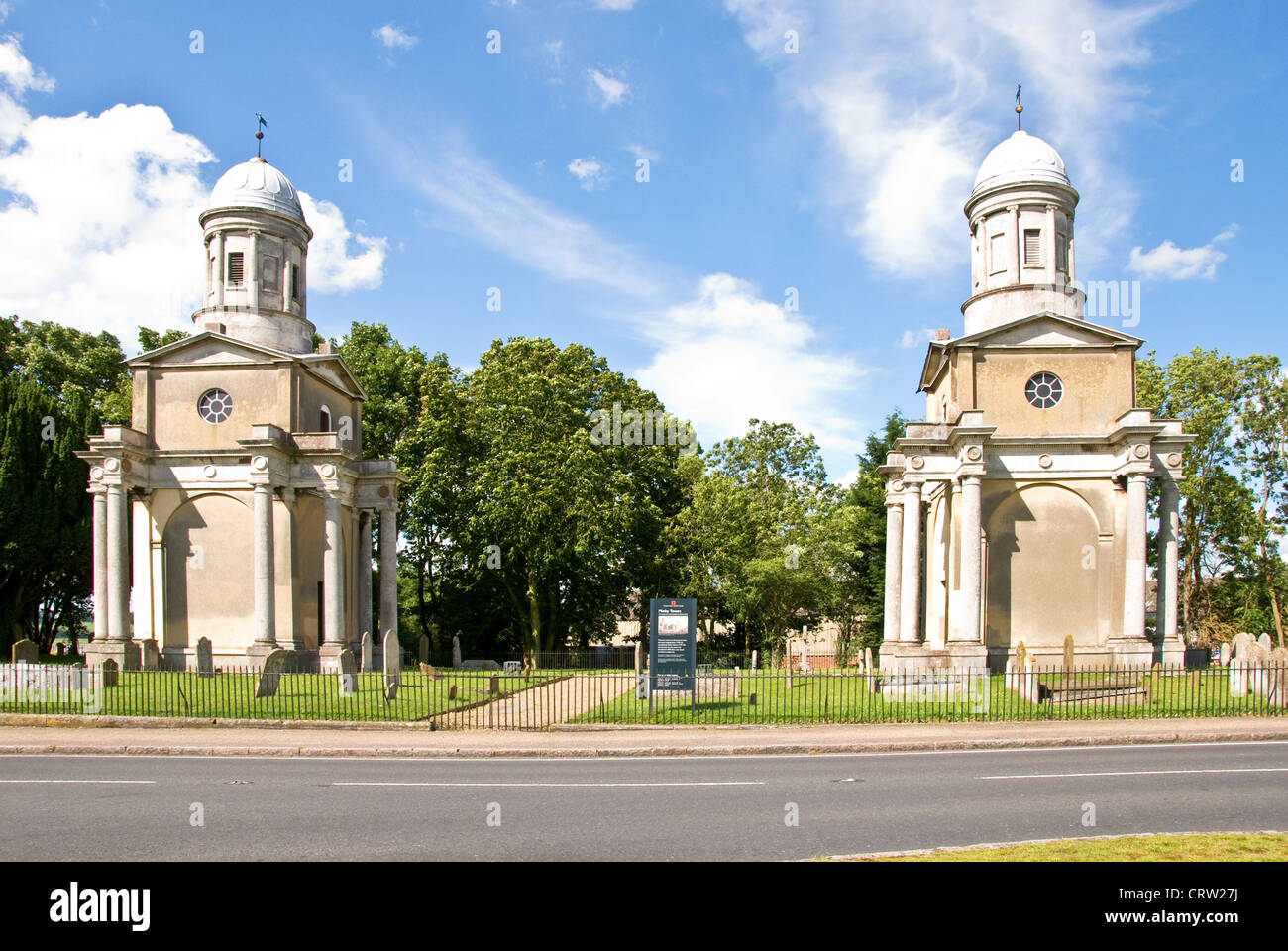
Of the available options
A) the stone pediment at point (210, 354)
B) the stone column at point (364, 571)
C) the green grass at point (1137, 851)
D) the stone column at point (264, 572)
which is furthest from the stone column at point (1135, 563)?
the stone pediment at point (210, 354)

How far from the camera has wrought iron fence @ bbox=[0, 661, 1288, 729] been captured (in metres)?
20.3

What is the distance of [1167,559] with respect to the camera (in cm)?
3039

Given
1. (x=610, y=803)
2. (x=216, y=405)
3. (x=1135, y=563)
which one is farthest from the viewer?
(x=216, y=405)

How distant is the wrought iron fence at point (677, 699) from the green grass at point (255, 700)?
43 mm

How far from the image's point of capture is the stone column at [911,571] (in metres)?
31.4

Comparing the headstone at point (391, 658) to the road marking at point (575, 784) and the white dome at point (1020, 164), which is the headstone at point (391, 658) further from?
the white dome at point (1020, 164)

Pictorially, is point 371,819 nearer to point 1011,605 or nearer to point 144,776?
point 144,776

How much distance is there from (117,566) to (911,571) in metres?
26.1

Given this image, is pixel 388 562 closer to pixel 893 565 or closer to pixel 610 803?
pixel 893 565

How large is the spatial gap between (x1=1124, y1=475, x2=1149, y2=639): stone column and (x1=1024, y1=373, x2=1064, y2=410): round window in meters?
3.89

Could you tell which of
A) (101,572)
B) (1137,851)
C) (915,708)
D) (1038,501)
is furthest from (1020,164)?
(101,572)

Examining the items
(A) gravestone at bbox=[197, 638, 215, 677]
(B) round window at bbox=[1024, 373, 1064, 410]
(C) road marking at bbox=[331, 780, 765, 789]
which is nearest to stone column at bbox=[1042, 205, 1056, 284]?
(B) round window at bbox=[1024, 373, 1064, 410]
